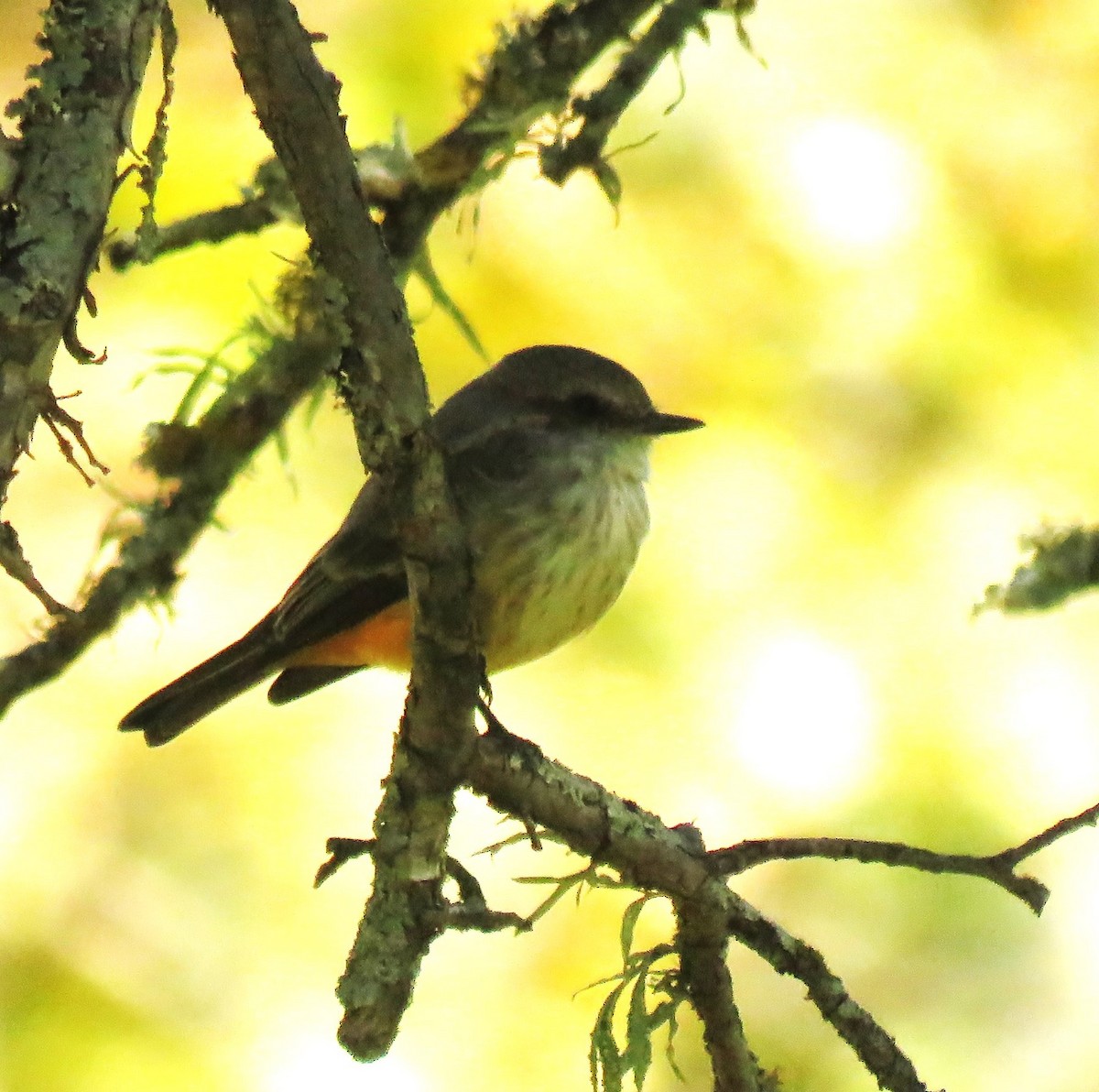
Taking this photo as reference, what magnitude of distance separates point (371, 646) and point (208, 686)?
1.26 ft

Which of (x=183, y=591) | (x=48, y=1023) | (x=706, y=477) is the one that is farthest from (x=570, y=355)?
(x=48, y=1023)

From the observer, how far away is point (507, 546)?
335cm

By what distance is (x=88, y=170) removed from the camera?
2.44 metres

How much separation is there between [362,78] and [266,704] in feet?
5.09

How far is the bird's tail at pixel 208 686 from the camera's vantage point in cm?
362

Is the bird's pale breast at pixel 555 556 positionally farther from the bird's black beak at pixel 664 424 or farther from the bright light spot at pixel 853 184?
the bright light spot at pixel 853 184

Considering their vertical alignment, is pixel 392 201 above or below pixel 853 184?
below

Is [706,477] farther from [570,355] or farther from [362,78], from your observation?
[362,78]

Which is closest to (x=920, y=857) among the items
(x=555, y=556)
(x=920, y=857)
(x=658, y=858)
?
(x=920, y=857)

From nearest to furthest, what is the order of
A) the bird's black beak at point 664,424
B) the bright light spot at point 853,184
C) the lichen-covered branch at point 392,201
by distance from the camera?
the lichen-covered branch at point 392,201, the bird's black beak at point 664,424, the bright light spot at point 853,184

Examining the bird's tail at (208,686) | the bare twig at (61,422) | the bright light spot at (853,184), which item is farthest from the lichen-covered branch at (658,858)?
the bright light spot at (853,184)

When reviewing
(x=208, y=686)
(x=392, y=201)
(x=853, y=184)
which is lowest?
(x=208, y=686)

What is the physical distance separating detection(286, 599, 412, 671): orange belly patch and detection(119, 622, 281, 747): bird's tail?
0.07 m

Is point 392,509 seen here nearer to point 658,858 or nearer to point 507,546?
point 658,858
